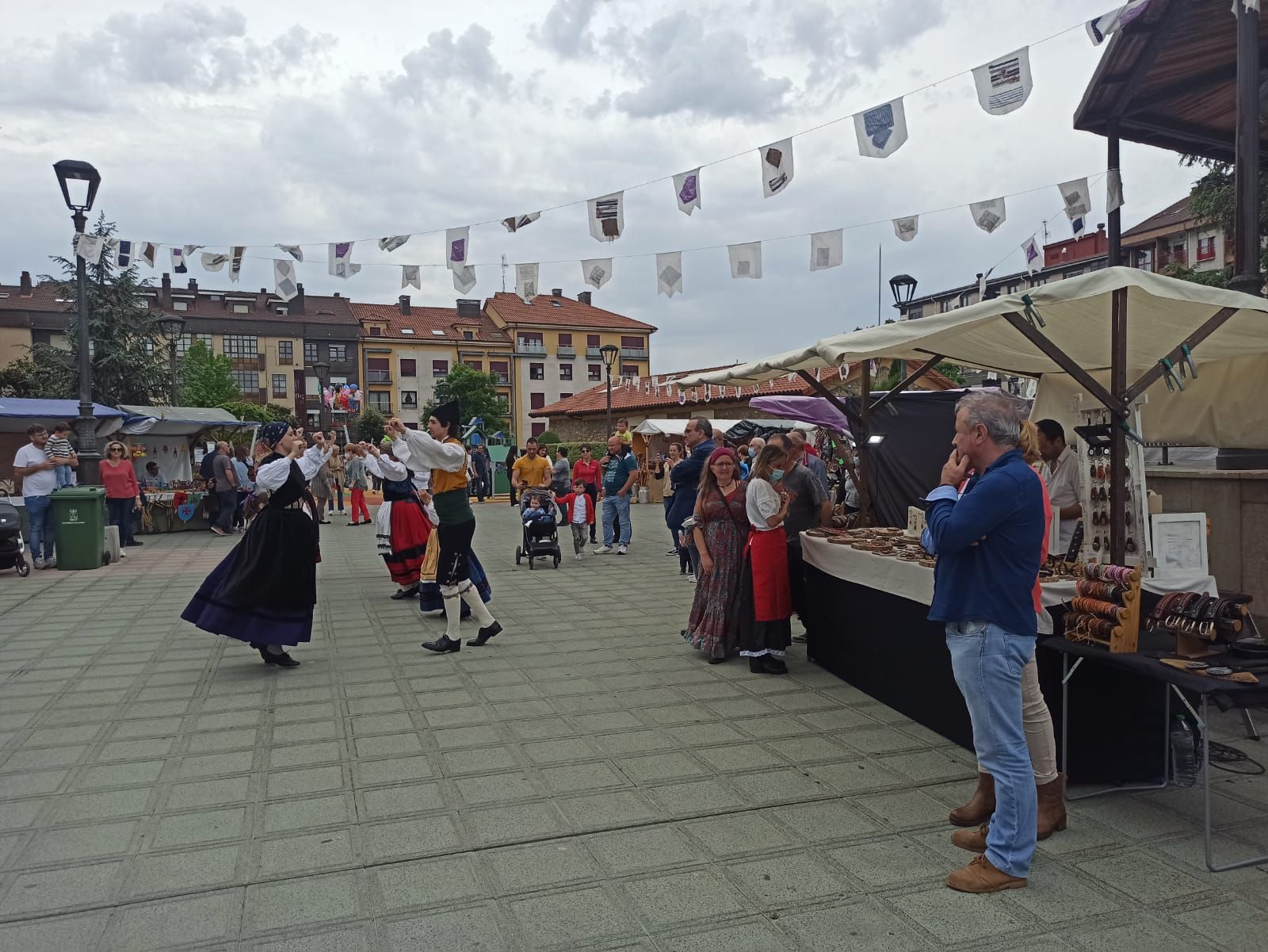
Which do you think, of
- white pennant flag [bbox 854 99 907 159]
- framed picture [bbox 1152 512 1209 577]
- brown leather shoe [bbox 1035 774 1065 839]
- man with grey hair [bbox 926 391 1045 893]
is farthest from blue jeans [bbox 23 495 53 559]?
framed picture [bbox 1152 512 1209 577]

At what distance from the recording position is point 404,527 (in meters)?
9.47

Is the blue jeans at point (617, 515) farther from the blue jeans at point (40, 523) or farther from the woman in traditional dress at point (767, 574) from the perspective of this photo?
the blue jeans at point (40, 523)

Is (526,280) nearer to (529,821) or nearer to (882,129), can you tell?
(882,129)

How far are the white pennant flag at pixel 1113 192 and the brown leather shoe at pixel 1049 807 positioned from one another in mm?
7343

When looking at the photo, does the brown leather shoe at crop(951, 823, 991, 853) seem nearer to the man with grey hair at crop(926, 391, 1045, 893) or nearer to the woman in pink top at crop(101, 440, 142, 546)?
the man with grey hair at crop(926, 391, 1045, 893)

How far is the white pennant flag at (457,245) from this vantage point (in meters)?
11.4

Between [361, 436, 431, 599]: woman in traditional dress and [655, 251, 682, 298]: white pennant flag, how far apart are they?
4.29 meters

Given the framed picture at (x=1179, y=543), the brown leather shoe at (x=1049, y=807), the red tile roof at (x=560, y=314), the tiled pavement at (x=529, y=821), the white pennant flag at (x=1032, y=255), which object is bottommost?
the tiled pavement at (x=529, y=821)

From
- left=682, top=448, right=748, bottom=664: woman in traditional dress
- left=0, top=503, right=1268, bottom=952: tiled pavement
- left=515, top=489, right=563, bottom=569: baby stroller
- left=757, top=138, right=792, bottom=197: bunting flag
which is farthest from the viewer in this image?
left=515, top=489, right=563, bottom=569: baby stroller

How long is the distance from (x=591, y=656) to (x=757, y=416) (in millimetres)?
27053

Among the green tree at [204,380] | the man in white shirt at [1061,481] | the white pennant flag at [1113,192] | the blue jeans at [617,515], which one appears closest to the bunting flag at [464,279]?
the blue jeans at [617,515]

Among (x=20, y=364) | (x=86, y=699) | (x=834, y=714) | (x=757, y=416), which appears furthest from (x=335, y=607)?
(x=20, y=364)

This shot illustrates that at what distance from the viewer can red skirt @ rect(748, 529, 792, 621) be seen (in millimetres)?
6387

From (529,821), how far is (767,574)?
306 centimetres
